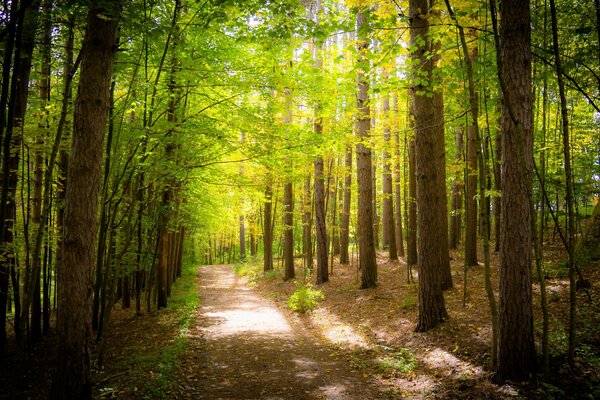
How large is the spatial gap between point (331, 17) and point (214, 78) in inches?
131

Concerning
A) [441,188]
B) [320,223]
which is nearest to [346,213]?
[320,223]

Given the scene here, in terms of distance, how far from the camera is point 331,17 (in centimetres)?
590

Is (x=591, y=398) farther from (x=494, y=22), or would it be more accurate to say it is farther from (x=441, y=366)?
(x=494, y=22)

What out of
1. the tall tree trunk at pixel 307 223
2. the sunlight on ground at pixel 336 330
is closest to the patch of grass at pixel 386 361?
the sunlight on ground at pixel 336 330

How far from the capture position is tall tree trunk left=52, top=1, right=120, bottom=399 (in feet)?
15.5

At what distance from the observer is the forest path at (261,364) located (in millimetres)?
5645

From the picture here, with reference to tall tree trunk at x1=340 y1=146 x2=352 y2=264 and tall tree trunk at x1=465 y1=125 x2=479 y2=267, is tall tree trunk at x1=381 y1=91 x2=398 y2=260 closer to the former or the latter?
tall tree trunk at x1=340 y1=146 x2=352 y2=264

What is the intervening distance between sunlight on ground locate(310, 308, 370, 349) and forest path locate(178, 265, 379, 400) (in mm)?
374

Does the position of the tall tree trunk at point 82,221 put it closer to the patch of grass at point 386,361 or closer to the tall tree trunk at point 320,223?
the patch of grass at point 386,361

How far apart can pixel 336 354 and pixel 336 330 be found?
160 cm

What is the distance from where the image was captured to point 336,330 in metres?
8.98

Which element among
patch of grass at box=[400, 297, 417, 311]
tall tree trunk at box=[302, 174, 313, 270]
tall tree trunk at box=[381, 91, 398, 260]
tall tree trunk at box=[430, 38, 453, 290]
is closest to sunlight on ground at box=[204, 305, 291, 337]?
patch of grass at box=[400, 297, 417, 311]

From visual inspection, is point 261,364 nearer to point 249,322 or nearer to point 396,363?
point 396,363

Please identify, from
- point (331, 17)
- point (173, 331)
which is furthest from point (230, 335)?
point (331, 17)
